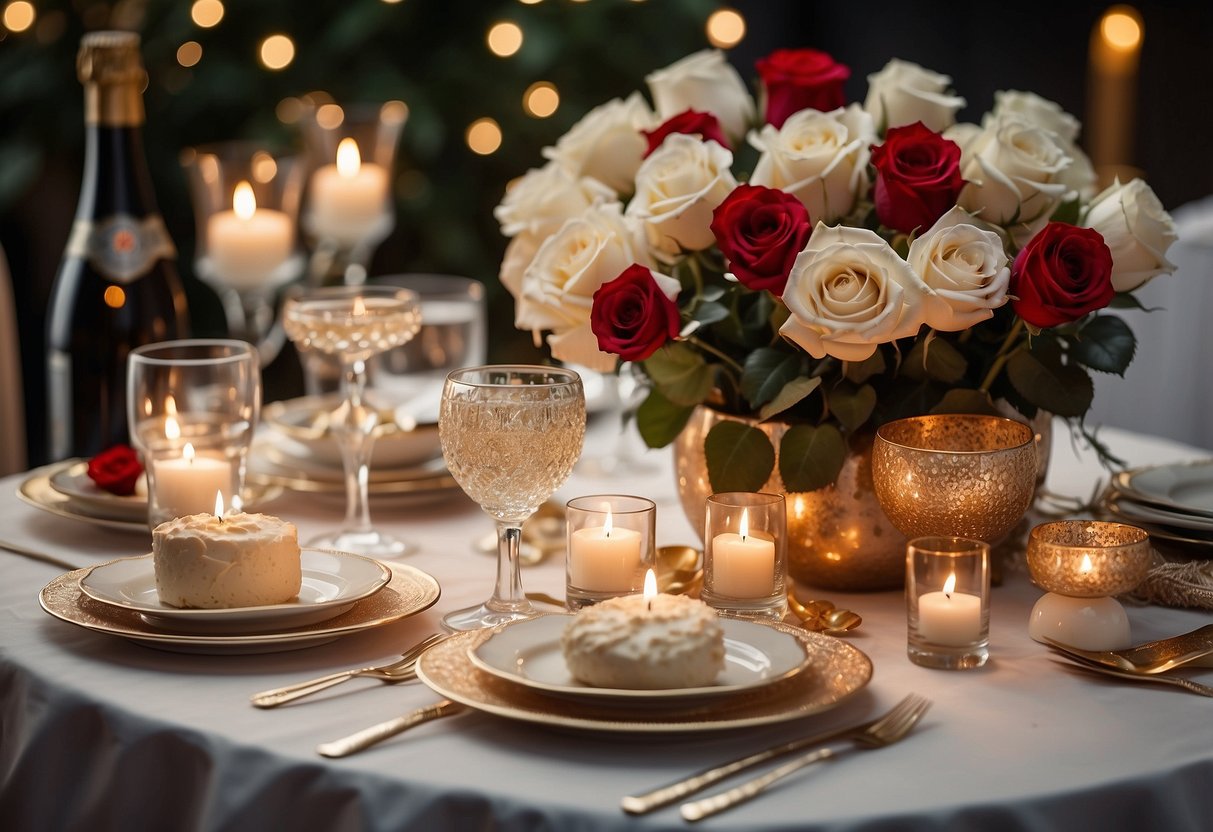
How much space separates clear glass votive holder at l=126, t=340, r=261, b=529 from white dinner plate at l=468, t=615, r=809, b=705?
0.41m

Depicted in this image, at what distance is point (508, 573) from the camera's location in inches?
45.3

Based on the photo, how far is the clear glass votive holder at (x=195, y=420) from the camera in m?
1.27

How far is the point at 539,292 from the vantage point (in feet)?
4.02

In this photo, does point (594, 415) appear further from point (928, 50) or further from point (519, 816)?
point (928, 50)

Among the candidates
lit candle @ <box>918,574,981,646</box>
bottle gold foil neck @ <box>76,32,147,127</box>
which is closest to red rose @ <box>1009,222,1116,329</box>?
lit candle @ <box>918,574,981,646</box>

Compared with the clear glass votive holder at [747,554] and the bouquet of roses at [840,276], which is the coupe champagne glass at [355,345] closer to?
the bouquet of roses at [840,276]

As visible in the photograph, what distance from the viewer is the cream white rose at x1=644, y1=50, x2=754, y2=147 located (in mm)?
1404

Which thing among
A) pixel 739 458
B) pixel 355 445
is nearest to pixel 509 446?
pixel 739 458

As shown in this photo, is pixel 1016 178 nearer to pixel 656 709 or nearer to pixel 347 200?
pixel 656 709

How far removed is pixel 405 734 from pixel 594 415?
1.02 m

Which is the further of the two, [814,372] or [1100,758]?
[814,372]

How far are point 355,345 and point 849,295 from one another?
20.8 inches

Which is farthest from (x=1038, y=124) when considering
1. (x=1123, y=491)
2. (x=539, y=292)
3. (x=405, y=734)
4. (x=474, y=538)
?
(x=405, y=734)


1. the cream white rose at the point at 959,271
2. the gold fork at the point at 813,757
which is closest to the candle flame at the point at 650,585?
the gold fork at the point at 813,757
